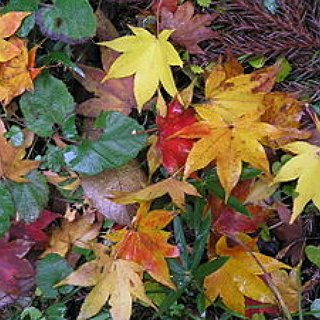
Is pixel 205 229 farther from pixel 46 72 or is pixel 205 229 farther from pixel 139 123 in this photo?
pixel 46 72

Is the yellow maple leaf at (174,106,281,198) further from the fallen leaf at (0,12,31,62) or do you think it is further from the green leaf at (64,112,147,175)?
the fallen leaf at (0,12,31,62)

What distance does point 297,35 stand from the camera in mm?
1302

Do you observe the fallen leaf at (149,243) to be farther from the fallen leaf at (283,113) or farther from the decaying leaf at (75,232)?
the fallen leaf at (283,113)

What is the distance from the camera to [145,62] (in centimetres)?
123

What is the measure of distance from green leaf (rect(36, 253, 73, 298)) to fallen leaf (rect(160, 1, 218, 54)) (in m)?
0.50

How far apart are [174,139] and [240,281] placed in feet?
0.99

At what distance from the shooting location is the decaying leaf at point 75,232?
135cm

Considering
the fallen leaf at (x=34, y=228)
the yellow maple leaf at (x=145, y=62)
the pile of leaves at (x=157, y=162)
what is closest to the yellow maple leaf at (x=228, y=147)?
the pile of leaves at (x=157, y=162)

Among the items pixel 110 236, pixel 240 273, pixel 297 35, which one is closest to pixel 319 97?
pixel 297 35

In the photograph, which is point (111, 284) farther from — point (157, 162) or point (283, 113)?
point (283, 113)

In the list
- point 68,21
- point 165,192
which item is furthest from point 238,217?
point 68,21

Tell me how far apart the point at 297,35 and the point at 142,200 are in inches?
17.7

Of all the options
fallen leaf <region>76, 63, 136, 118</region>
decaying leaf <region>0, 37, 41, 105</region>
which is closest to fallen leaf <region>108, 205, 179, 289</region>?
fallen leaf <region>76, 63, 136, 118</region>

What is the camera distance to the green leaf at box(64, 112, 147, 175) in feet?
4.15
